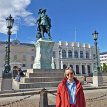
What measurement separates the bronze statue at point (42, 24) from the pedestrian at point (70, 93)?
1803cm

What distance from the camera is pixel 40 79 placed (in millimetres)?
18125

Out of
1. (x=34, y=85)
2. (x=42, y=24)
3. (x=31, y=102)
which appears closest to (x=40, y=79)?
(x=34, y=85)

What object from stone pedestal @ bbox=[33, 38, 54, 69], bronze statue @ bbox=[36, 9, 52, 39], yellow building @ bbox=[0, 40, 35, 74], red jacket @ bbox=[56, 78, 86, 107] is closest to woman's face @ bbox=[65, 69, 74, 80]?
red jacket @ bbox=[56, 78, 86, 107]

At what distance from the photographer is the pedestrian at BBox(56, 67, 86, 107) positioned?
4152mm

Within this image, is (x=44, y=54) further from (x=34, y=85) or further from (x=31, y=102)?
(x=31, y=102)

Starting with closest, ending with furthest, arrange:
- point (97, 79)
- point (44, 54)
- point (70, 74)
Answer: point (70, 74)
point (97, 79)
point (44, 54)

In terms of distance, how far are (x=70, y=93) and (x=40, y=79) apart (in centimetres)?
1403

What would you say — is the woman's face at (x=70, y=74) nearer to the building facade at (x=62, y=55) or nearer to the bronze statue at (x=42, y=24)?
the bronze statue at (x=42, y=24)

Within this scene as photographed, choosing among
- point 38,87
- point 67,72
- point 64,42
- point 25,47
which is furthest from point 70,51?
point 67,72

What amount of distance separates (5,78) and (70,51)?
217ft

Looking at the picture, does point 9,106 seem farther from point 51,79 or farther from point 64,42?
point 64,42

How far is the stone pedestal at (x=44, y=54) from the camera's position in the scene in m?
21.4

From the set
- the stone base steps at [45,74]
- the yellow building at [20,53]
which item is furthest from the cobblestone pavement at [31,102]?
the yellow building at [20,53]

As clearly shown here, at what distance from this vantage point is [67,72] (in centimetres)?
432
